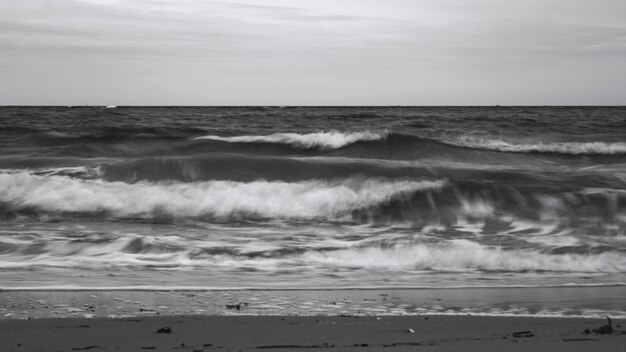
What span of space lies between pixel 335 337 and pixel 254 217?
19.7 ft

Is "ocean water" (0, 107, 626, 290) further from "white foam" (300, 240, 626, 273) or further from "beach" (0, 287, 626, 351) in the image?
"beach" (0, 287, 626, 351)

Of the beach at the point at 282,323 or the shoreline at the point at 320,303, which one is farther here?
the shoreline at the point at 320,303

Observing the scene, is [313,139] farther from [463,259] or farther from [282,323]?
[282,323]

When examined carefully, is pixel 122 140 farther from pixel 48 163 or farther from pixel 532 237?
pixel 532 237

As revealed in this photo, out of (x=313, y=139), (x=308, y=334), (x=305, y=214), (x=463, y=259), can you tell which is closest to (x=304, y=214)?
(x=305, y=214)

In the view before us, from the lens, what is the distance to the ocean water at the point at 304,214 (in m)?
5.96

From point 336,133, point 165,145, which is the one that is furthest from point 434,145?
point 165,145

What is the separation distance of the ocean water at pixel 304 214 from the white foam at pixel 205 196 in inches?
1.5

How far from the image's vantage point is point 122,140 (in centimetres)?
1770

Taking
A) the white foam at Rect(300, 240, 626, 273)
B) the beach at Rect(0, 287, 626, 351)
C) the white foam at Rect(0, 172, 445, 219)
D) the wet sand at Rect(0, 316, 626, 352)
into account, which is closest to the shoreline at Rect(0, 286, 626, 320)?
the beach at Rect(0, 287, 626, 351)

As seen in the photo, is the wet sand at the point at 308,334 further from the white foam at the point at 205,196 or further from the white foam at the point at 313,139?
the white foam at the point at 313,139

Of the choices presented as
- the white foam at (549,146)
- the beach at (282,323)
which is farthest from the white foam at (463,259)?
the white foam at (549,146)

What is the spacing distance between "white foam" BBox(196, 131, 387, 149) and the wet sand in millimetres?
13212

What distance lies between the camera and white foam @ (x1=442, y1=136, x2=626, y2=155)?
17.6 meters
